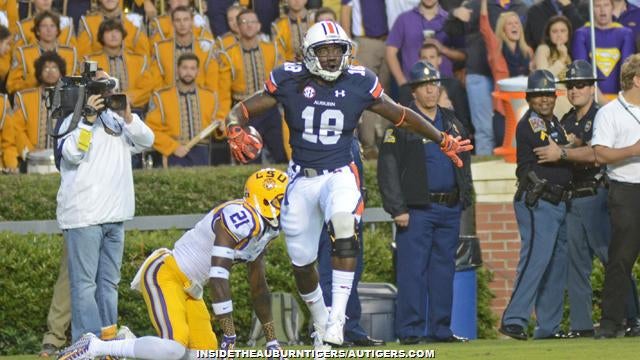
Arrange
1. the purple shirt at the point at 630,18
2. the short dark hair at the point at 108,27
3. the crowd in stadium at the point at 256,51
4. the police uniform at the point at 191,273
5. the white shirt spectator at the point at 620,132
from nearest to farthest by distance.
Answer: the police uniform at the point at 191,273 < the white shirt spectator at the point at 620,132 < the crowd in stadium at the point at 256,51 < the short dark hair at the point at 108,27 < the purple shirt at the point at 630,18

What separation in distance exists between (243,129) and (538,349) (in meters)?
2.70

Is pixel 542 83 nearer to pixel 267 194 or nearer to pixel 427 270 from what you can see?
pixel 427 270

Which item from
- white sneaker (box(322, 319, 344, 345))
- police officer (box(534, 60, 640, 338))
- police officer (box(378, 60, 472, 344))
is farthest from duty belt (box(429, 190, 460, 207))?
white sneaker (box(322, 319, 344, 345))

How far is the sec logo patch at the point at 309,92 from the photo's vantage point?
37.0 feet

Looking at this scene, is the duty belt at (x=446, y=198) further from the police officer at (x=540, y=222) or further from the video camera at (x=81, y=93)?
the video camera at (x=81, y=93)

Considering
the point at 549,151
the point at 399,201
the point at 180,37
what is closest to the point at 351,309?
the point at 399,201

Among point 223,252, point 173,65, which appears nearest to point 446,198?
point 223,252

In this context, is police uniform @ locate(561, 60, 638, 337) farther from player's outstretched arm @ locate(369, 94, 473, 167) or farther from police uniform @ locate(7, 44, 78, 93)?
police uniform @ locate(7, 44, 78, 93)

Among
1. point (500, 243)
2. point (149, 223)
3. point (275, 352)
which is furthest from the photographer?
point (500, 243)

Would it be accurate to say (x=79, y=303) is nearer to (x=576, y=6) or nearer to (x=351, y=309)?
(x=351, y=309)

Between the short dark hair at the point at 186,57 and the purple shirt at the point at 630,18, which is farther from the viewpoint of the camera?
→ the purple shirt at the point at 630,18

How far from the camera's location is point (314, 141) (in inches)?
444

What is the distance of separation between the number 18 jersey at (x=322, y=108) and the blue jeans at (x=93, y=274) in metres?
1.93

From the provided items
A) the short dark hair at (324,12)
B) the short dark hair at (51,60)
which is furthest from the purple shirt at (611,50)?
the short dark hair at (51,60)
